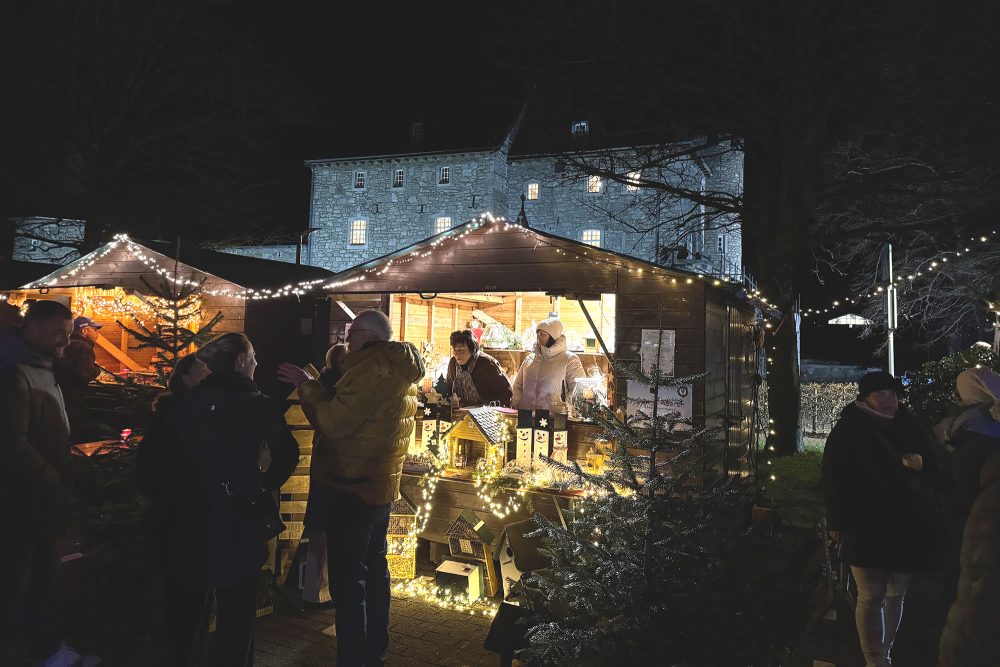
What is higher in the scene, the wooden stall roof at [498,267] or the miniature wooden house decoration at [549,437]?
the wooden stall roof at [498,267]

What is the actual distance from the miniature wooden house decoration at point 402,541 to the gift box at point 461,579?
11.0 inches

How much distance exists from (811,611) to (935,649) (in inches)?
33.1

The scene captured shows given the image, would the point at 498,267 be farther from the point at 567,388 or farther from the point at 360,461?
the point at 360,461

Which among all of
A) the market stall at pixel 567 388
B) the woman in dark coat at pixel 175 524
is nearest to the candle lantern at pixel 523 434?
the market stall at pixel 567 388

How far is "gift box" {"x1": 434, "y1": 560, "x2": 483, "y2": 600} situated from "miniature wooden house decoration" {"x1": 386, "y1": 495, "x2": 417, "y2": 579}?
0.28m

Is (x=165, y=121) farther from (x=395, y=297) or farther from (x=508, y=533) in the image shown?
(x=508, y=533)

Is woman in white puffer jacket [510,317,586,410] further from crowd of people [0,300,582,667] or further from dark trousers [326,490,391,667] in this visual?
dark trousers [326,490,391,667]

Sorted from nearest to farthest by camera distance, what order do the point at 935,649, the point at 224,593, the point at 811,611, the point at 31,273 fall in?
the point at 224,593 < the point at 935,649 < the point at 811,611 < the point at 31,273

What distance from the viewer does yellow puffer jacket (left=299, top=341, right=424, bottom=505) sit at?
3.63m

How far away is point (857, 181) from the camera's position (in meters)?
12.1

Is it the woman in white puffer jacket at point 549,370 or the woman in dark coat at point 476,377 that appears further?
the woman in dark coat at point 476,377

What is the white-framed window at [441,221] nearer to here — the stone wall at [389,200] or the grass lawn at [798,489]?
the stone wall at [389,200]

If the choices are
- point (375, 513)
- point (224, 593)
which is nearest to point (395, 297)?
point (375, 513)

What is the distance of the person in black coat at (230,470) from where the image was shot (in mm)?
3135
